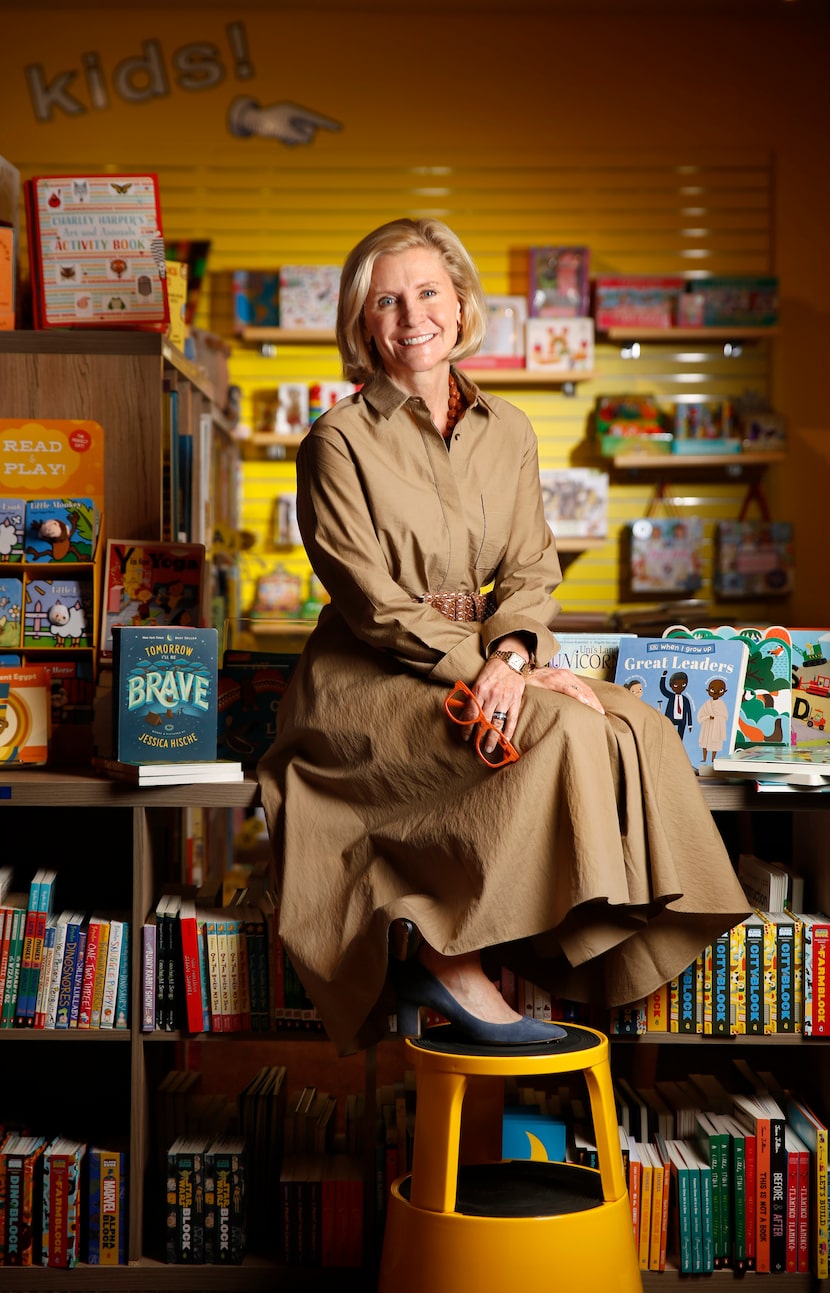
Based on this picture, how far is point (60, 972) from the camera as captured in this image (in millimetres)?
2367

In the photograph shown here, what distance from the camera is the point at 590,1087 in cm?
200

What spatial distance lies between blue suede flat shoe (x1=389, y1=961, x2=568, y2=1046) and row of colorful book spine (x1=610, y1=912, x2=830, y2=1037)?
0.32m

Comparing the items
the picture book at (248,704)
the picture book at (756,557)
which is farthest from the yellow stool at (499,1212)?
the picture book at (756,557)

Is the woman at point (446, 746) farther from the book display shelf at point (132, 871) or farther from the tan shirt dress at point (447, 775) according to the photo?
the book display shelf at point (132, 871)

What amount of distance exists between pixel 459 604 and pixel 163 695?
569mm

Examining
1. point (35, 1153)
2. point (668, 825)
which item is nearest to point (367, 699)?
point (668, 825)

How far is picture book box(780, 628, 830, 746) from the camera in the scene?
2518mm

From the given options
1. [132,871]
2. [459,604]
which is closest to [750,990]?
[459,604]

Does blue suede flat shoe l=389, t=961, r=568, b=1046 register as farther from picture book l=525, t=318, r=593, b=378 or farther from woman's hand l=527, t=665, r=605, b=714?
picture book l=525, t=318, r=593, b=378

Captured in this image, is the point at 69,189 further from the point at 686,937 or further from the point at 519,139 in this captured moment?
the point at 519,139

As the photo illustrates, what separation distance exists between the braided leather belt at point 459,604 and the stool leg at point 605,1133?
0.82 meters

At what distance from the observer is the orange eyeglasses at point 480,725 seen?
2.02 meters

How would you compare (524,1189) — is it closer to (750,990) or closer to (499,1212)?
(499,1212)

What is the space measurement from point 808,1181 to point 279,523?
3.62m
